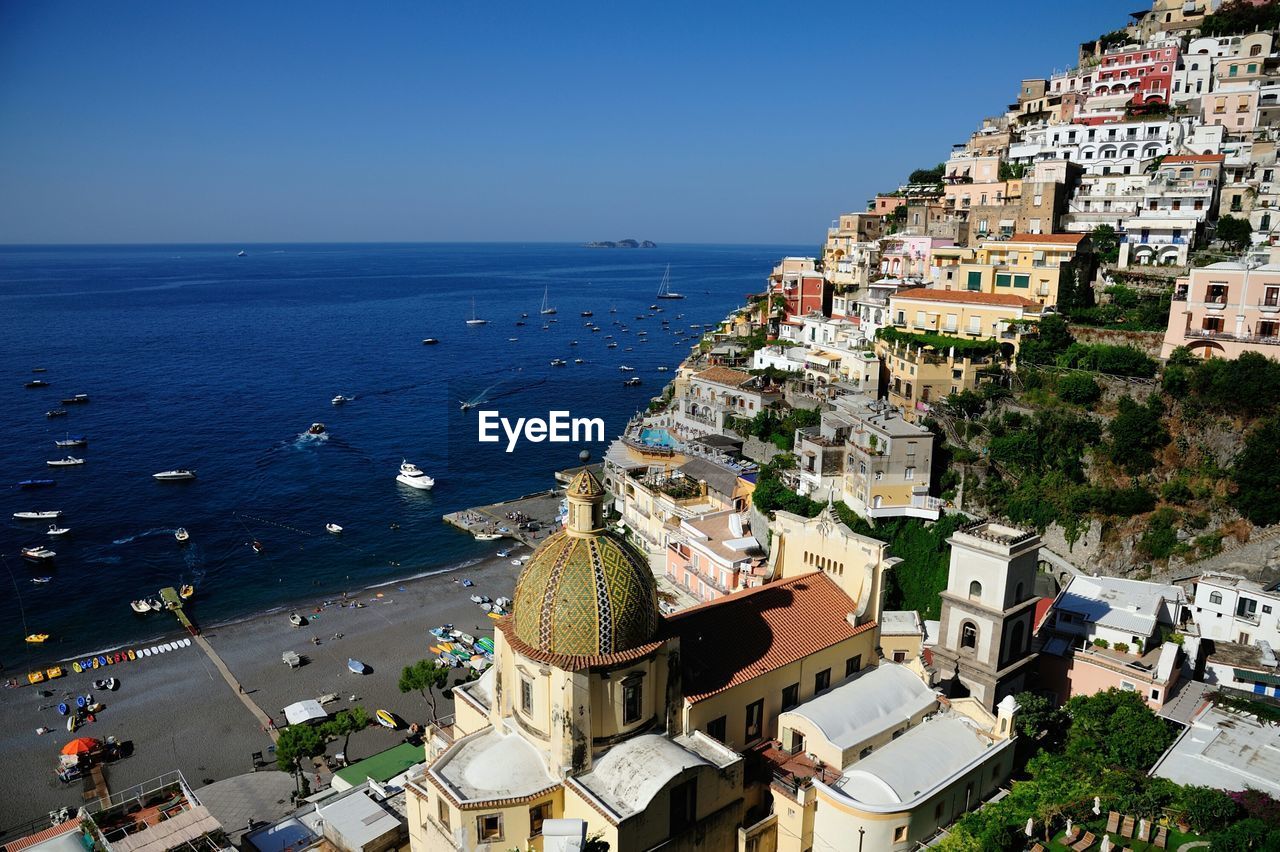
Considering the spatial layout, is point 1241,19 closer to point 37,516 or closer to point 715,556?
point 715,556

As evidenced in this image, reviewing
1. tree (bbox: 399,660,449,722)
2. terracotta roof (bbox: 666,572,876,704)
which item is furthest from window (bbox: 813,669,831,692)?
tree (bbox: 399,660,449,722)

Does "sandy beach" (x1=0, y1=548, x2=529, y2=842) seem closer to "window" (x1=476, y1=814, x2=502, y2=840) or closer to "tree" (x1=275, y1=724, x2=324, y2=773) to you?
"tree" (x1=275, y1=724, x2=324, y2=773)

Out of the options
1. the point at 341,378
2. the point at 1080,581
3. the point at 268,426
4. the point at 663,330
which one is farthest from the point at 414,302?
the point at 1080,581

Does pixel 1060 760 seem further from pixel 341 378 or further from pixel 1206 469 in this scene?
pixel 341 378

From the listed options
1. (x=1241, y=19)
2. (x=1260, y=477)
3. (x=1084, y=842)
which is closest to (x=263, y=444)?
(x=1084, y=842)

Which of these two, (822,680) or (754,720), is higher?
(822,680)

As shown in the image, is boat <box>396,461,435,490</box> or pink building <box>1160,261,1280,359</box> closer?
pink building <box>1160,261,1280,359</box>
